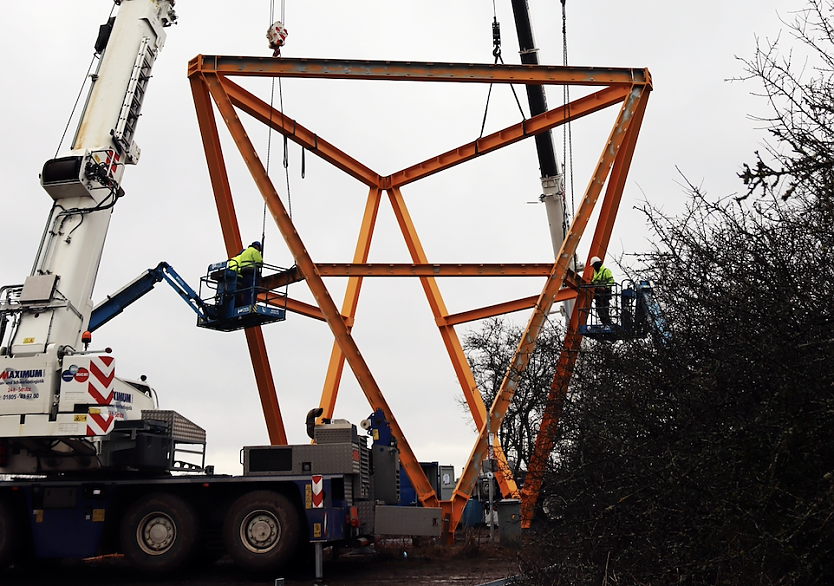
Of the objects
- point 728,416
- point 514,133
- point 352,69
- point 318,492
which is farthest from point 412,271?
point 728,416

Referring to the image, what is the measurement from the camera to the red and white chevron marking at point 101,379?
39.6 ft

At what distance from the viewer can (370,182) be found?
20859 mm

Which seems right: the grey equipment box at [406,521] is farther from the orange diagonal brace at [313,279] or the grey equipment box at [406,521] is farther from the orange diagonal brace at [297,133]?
the orange diagonal brace at [297,133]


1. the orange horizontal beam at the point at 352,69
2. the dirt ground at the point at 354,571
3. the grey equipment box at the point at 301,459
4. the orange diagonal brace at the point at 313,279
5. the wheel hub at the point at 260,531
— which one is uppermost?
the orange horizontal beam at the point at 352,69

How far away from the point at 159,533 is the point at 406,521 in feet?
11.9

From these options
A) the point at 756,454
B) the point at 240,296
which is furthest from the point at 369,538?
the point at 756,454

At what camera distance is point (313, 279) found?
16188 millimetres

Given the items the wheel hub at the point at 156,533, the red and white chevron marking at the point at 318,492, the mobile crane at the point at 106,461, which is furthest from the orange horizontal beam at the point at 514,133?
the wheel hub at the point at 156,533

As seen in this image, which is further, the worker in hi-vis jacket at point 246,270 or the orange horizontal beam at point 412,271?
the orange horizontal beam at point 412,271

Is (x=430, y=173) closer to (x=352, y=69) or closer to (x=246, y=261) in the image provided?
(x=352, y=69)

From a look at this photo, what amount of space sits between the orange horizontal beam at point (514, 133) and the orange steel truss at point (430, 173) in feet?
0.08

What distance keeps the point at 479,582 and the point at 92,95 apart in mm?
9755

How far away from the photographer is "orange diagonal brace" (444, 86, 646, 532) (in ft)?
54.2

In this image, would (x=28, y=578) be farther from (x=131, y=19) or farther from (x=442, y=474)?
(x=442, y=474)
